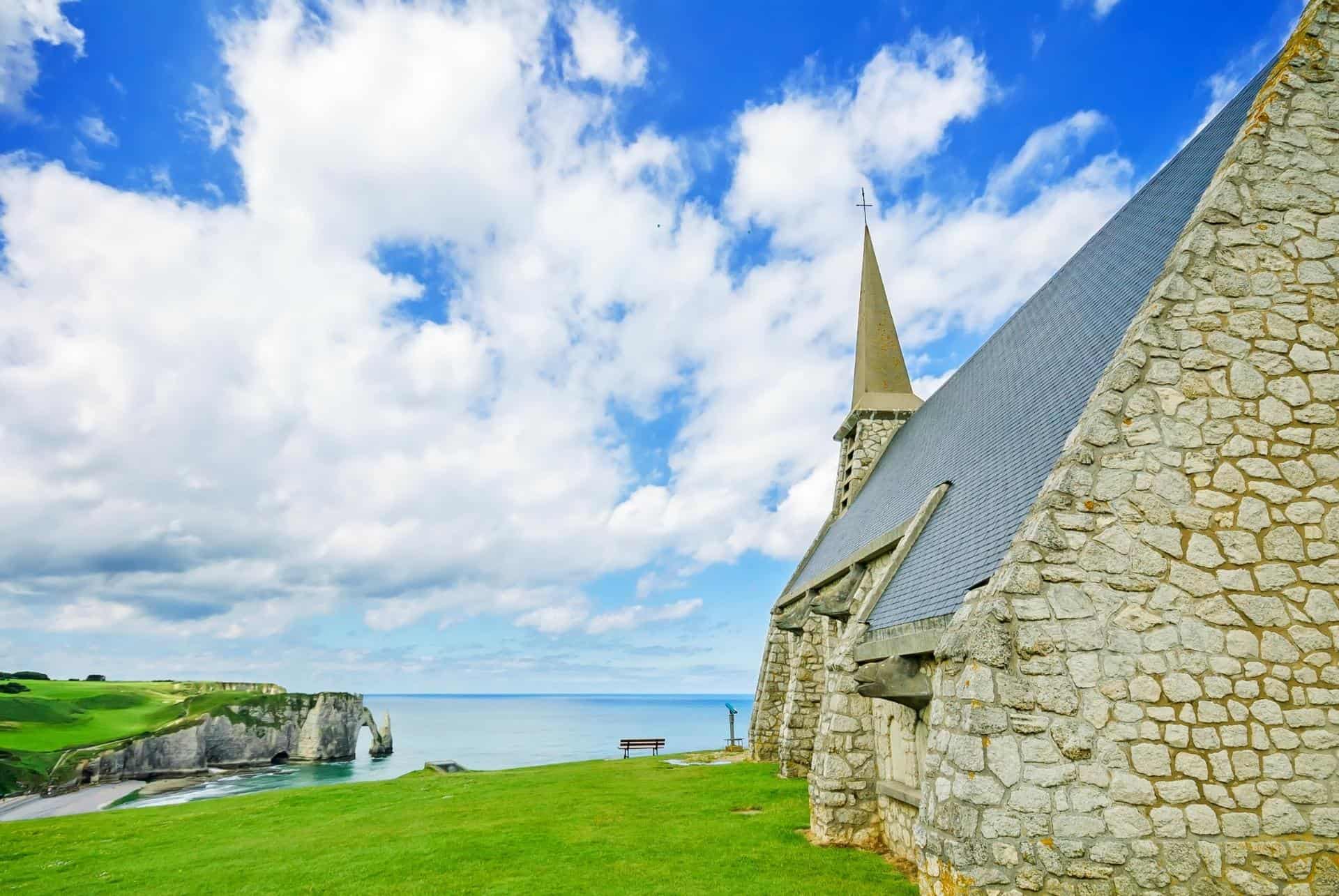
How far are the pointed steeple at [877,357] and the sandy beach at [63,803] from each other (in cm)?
3808

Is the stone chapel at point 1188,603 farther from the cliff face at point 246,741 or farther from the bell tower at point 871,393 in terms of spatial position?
the cliff face at point 246,741

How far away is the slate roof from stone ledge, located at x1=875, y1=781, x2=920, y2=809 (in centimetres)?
227

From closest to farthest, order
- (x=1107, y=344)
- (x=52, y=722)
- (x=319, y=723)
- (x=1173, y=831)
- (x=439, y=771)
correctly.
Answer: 1. (x=1173, y=831)
2. (x=1107, y=344)
3. (x=439, y=771)
4. (x=52, y=722)
5. (x=319, y=723)

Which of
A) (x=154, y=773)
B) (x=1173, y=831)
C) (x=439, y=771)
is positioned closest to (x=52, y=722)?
(x=154, y=773)

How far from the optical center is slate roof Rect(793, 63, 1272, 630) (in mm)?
7938

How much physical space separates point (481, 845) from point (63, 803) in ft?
130

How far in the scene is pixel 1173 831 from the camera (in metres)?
5.24

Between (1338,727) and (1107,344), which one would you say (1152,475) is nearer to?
(1338,727)

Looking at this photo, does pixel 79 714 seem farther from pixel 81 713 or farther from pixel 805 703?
pixel 805 703

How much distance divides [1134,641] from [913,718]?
14.1 feet

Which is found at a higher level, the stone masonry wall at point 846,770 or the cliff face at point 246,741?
the stone masonry wall at point 846,770

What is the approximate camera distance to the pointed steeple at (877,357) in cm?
2198

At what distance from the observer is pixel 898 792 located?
372 inches

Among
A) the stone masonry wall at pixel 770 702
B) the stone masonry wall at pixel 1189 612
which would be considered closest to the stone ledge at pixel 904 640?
the stone masonry wall at pixel 1189 612
